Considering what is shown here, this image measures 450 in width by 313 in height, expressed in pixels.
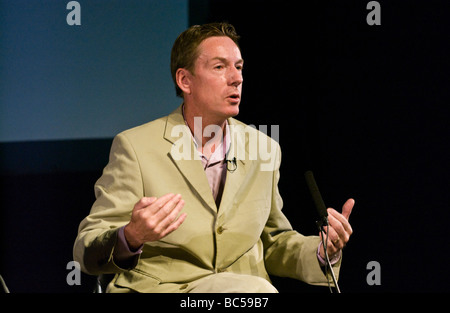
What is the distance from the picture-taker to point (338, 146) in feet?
8.75

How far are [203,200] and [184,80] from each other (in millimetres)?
488

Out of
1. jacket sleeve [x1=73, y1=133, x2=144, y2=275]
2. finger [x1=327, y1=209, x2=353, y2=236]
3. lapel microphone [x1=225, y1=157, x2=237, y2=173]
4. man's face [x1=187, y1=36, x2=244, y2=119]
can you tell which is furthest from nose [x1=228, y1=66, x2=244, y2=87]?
finger [x1=327, y1=209, x2=353, y2=236]

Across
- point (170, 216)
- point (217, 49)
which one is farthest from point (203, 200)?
point (217, 49)

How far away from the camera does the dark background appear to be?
253 cm

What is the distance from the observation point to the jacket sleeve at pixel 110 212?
183cm

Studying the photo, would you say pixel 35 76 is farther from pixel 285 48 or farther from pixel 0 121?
pixel 285 48

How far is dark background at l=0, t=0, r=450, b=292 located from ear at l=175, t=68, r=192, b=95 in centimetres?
54

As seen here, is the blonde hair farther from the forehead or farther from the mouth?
the mouth

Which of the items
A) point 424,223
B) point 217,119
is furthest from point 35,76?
point 424,223

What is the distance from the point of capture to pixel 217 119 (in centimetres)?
220

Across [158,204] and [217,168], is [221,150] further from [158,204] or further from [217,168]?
[158,204]

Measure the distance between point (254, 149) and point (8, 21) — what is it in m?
1.27

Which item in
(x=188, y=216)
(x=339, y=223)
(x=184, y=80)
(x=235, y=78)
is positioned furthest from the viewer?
(x=184, y=80)

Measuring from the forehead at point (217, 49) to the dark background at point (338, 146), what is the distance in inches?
21.8
